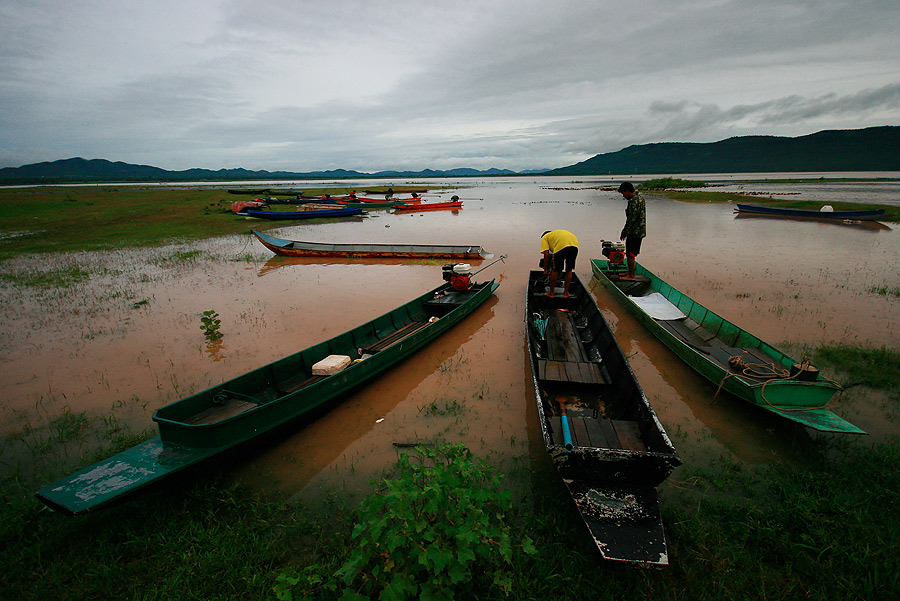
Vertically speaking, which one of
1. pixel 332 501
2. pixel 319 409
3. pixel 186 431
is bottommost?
pixel 332 501

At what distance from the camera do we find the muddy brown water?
5316 mm

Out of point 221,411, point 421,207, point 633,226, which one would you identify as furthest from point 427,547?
point 421,207

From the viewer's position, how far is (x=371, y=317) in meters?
9.98

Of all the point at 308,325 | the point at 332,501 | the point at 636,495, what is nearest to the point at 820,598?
the point at 636,495

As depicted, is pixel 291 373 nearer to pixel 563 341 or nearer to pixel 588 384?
pixel 588 384

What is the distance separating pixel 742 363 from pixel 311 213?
30.6 m

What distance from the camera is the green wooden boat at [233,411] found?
12.5ft

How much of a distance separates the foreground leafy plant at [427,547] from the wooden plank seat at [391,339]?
4.29m

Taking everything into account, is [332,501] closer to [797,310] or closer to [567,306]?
[567,306]

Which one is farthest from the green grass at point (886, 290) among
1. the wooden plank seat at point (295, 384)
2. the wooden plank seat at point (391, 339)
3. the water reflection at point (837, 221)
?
the wooden plank seat at point (295, 384)

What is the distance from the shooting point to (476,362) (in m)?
7.75

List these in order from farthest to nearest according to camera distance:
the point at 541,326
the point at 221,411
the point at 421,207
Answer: the point at 421,207, the point at 541,326, the point at 221,411

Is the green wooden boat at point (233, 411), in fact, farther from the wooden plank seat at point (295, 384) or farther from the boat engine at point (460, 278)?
the boat engine at point (460, 278)

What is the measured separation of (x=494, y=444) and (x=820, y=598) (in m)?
3.36
